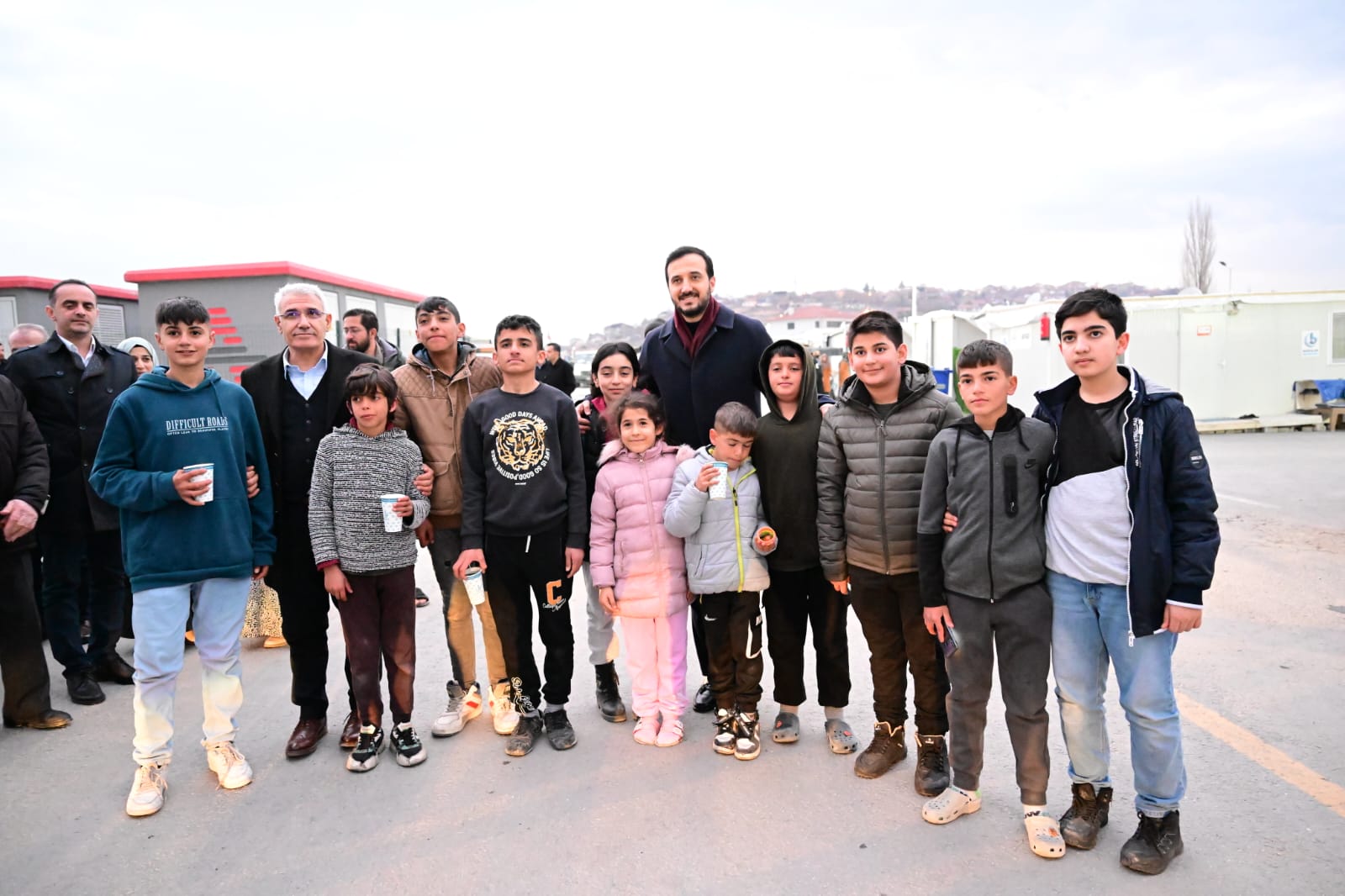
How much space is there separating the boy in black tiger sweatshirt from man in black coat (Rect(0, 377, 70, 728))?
2.38 m

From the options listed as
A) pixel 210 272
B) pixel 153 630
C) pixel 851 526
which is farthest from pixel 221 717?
pixel 210 272

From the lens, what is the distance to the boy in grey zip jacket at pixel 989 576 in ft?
9.49

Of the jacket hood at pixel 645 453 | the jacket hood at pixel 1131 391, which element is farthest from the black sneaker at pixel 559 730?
Result: the jacket hood at pixel 1131 391

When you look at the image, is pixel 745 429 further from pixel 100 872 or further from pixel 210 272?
pixel 210 272

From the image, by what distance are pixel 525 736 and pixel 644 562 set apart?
1.04 metres

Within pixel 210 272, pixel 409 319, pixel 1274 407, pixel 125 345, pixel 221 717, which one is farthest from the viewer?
pixel 1274 407

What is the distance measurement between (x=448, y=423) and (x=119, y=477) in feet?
4.72

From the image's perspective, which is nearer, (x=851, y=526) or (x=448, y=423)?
(x=851, y=526)

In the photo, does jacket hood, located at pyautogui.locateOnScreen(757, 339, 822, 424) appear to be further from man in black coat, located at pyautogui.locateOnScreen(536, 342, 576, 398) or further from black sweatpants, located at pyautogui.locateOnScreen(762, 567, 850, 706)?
man in black coat, located at pyautogui.locateOnScreen(536, 342, 576, 398)

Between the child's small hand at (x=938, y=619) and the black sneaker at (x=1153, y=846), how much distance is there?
2.94 ft

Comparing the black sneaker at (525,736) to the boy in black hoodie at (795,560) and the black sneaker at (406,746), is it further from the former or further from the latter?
the boy in black hoodie at (795,560)

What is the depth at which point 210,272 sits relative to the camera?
1148 cm

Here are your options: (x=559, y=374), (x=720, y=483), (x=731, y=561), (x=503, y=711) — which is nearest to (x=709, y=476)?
(x=720, y=483)

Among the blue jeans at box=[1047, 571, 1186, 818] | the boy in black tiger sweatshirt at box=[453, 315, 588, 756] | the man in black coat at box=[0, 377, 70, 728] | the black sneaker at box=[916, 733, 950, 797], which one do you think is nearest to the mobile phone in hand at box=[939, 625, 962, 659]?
the blue jeans at box=[1047, 571, 1186, 818]
